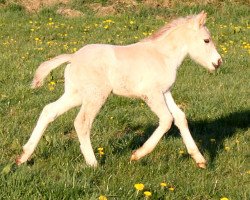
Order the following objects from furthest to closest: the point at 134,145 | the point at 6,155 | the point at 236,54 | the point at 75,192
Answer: the point at 236,54 < the point at 134,145 < the point at 6,155 < the point at 75,192

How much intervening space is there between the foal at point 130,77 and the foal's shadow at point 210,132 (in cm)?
79

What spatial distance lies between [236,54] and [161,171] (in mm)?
7710

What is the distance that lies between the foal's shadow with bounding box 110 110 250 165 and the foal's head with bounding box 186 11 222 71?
3.77ft

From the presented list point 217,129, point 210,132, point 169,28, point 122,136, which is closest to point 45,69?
point 169,28

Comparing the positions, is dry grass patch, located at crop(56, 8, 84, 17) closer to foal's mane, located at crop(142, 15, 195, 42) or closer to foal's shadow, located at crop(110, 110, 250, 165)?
foal's shadow, located at crop(110, 110, 250, 165)

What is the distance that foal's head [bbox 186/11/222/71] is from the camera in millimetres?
6395

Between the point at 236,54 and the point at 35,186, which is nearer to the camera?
the point at 35,186

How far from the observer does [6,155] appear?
6230 millimetres

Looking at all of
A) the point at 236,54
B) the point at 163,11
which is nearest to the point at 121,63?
the point at 236,54

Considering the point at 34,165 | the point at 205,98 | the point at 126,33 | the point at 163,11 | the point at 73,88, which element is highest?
the point at 73,88

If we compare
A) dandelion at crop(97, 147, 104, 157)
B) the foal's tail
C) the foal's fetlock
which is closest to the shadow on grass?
dandelion at crop(97, 147, 104, 157)

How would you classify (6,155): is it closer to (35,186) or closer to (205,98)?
(35,186)

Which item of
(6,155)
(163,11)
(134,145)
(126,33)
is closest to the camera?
(6,155)

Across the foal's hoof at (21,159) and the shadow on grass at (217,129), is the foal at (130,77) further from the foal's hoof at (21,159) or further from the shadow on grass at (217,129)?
the shadow on grass at (217,129)
